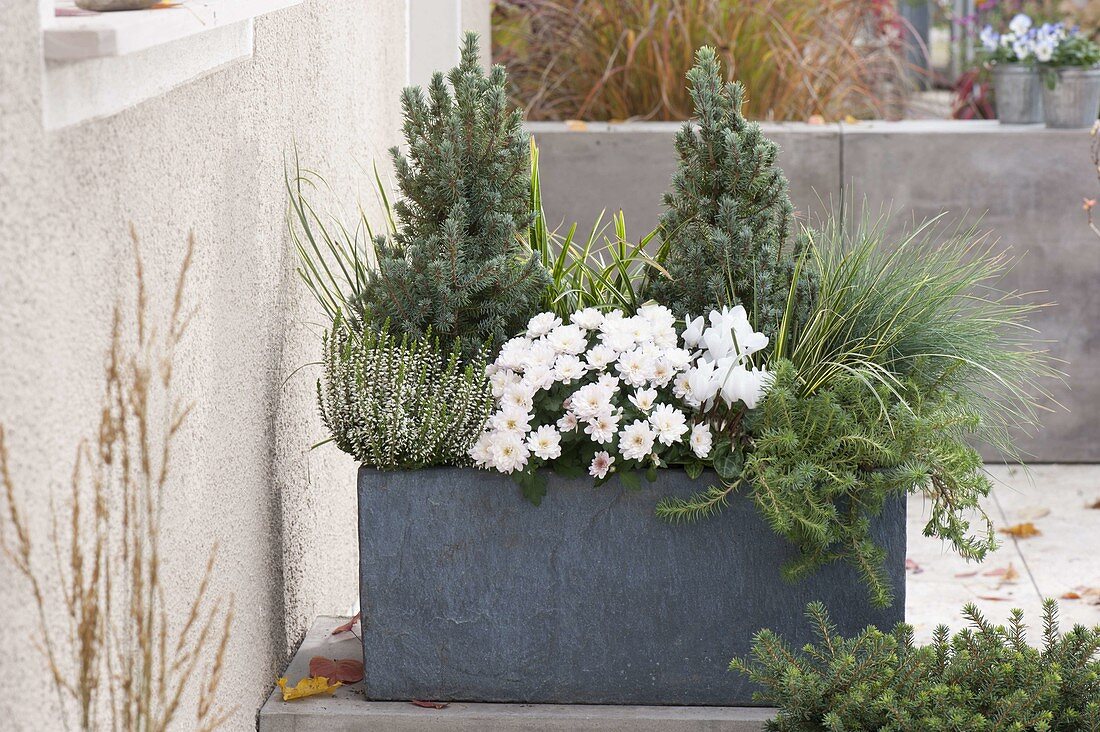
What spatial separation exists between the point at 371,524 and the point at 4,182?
979 millimetres

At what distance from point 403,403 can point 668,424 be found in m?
0.42

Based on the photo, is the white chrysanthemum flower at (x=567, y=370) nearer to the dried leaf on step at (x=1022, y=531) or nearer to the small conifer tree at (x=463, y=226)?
the small conifer tree at (x=463, y=226)

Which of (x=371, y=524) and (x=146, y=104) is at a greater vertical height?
(x=146, y=104)

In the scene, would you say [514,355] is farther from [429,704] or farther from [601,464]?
[429,704]

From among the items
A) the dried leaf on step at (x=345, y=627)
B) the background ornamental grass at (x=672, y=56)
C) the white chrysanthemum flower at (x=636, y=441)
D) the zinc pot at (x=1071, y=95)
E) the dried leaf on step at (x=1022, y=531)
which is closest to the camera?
the white chrysanthemum flower at (x=636, y=441)

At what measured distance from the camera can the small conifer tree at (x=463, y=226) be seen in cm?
207

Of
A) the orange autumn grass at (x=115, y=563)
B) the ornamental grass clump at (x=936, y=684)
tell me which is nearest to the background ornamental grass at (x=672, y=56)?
the ornamental grass clump at (x=936, y=684)

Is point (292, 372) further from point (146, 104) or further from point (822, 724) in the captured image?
point (822, 724)

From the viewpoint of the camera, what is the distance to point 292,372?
2359 mm

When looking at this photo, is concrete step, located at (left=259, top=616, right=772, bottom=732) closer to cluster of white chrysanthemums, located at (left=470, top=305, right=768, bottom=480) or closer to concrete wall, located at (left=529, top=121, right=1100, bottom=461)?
cluster of white chrysanthemums, located at (left=470, top=305, right=768, bottom=480)

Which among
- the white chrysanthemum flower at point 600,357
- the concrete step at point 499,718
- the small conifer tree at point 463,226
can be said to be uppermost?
the small conifer tree at point 463,226

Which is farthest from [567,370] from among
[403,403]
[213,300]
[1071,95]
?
[1071,95]

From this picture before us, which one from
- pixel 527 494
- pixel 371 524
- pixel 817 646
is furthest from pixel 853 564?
pixel 371 524

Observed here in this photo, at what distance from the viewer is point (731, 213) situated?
2.13 metres
